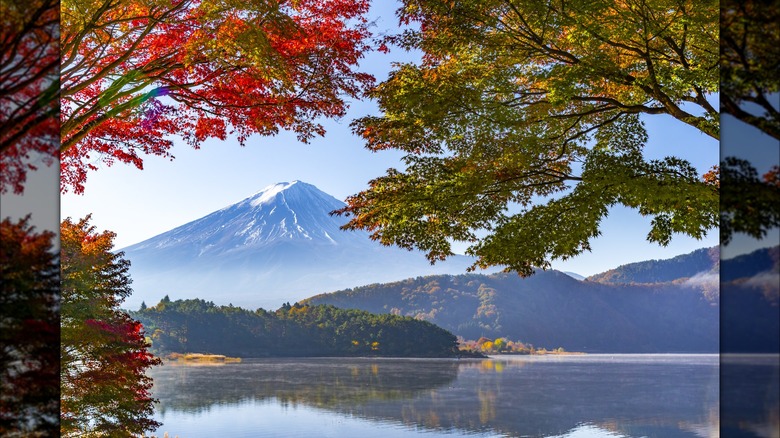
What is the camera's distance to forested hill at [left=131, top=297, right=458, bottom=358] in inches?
1336

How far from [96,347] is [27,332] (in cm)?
523

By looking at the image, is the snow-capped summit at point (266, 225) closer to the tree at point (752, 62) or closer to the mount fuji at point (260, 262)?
the mount fuji at point (260, 262)

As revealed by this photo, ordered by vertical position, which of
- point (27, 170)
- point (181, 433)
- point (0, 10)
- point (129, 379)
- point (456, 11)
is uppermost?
point (456, 11)

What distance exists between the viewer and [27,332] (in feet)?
9.55

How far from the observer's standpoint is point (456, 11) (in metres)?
7.08

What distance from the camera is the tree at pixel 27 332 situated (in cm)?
281

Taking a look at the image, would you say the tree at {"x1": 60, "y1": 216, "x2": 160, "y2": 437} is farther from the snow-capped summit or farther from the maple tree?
the snow-capped summit

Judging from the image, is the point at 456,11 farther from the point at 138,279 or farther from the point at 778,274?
the point at 138,279

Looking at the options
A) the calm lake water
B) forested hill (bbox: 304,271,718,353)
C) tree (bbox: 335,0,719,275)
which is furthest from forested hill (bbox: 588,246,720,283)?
tree (bbox: 335,0,719,275)

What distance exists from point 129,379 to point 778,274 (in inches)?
294

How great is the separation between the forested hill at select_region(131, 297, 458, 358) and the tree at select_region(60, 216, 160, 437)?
2565cm

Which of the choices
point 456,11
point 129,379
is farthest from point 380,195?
point 129,379

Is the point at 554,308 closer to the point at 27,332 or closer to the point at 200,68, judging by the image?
the point at 200,68

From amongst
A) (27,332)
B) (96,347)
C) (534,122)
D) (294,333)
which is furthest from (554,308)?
(27,332)
